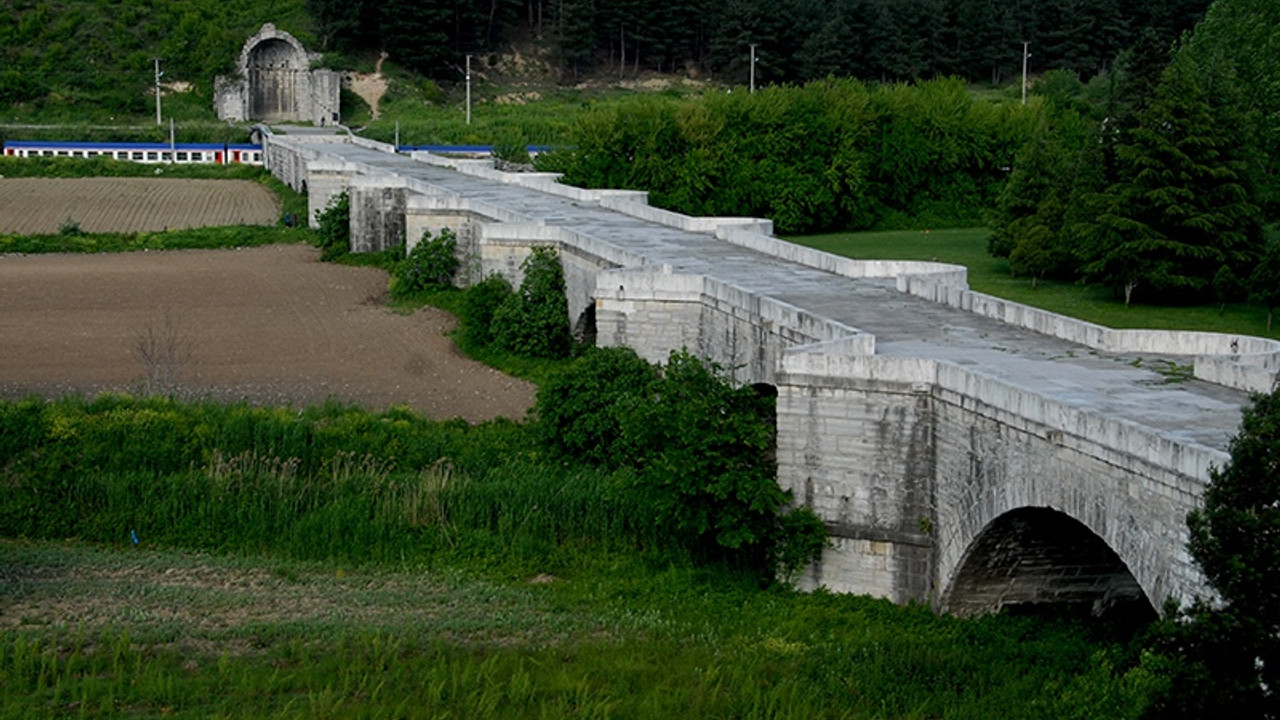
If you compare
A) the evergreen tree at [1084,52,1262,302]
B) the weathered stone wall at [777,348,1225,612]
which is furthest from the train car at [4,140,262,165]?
the weathered stone wall at [777,348,1225,612]

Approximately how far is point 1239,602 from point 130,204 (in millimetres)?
50881

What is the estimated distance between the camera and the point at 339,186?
4841 centimetres

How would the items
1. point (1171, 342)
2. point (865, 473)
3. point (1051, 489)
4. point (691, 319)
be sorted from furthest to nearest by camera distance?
point (691, 319)
point (1171, 342)
point (865, 473)
point (1051, 489)

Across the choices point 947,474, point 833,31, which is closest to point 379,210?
point 947,474

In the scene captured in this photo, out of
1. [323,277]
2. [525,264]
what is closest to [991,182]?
[323,277]

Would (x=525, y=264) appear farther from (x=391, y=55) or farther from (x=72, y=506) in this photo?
(x=391, y=55)

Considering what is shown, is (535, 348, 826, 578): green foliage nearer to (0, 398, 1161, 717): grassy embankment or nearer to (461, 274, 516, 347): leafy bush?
(0, 398, 1161, 717): grassy embankment

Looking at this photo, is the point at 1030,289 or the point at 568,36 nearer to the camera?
the point at 1030,289

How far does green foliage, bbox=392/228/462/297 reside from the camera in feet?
121

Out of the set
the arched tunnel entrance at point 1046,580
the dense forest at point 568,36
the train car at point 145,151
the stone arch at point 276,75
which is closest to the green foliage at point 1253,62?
the arched tunnel entrance at point 1046,580

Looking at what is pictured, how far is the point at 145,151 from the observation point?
7406 cm

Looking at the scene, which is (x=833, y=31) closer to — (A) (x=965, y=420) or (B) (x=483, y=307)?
(B) (x=483, y=307)

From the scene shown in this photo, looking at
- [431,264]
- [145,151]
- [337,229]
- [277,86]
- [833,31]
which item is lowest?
[431,264]

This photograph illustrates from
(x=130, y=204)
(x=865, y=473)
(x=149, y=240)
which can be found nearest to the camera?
(x=865, y=473)
